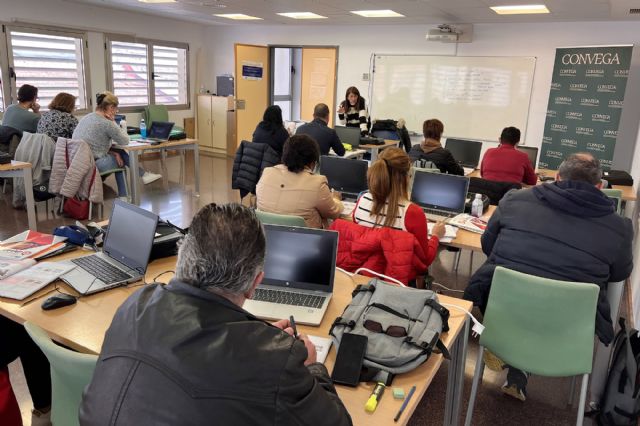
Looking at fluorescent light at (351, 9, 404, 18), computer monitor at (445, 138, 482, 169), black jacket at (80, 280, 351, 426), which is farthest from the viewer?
fluorescent light at (351, 9, 404, 18)

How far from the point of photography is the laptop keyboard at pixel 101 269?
7.10 feet

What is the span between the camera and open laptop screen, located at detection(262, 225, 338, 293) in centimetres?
200

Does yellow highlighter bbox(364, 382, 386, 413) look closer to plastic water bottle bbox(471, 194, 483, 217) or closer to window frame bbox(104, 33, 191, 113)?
plastic water bottle bbox(471, 194, 483, 217)

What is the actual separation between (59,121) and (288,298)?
4500mm

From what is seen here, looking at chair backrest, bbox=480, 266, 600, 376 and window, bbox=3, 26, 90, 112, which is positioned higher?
window, bbox=3, 26, 90, 112

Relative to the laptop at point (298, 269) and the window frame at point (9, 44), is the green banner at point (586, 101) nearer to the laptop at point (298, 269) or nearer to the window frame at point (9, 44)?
the laptop at point (298, 269)

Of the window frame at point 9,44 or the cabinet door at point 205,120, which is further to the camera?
the cabinet door at point 205,120

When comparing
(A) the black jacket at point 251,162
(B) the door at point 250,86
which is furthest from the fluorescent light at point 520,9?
(B) the door at point 250,86

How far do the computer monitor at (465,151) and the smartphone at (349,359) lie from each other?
439 cm

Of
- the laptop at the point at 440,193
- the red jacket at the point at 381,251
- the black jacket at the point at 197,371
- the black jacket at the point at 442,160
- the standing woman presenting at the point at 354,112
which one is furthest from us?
the standing woman presenting at the point at 354,112

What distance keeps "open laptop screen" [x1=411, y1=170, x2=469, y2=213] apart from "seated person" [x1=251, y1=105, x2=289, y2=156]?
2042 millimetres

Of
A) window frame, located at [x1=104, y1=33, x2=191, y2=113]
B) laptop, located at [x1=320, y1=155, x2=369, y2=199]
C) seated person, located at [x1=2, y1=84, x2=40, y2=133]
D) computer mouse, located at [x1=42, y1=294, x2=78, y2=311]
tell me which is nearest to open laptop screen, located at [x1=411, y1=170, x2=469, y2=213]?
laptop, located at [x1=320, y1=155, x2=369, y2=199]

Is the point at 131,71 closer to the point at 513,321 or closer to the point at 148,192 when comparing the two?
the point at 148,192

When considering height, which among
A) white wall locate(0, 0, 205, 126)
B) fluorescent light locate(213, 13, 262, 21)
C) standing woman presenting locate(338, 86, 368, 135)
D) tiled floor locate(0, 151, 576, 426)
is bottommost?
tiled floor locate(0, 151, 576, 426)
